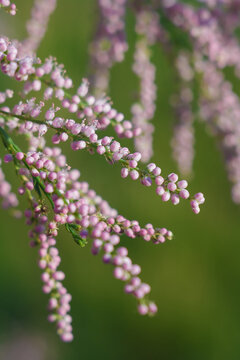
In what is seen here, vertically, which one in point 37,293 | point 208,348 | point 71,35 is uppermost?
point 71,35

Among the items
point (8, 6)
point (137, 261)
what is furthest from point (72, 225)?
point (137, 261)

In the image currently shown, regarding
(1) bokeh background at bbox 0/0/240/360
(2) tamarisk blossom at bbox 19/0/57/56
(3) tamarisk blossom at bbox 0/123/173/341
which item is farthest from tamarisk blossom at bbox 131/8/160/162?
(1) bokeh background at bbox 0/0/240/360

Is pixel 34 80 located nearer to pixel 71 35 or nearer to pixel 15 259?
pixel 15 259

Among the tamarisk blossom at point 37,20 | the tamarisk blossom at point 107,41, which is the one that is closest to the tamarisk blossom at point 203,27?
the tamarisk blossom at point 107,41

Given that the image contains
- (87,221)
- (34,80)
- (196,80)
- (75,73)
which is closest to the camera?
(87,221)

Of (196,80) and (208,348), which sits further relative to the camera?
(208,348)

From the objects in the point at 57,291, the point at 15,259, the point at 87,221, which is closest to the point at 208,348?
the point at 15,259

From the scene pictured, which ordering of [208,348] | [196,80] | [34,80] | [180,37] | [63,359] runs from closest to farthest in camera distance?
[34,80] → [180,37] → [196,80] → [63,359] → [208,348]

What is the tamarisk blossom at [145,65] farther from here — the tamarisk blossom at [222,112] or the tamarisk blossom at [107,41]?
the tamarisk blossom at [222,112]

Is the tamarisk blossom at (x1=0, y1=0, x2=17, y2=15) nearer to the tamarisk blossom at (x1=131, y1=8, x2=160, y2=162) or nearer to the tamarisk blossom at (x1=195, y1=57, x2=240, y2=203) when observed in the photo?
the tamarisk blossom at (x1=131, y1=8, x2=160, y2=162)
